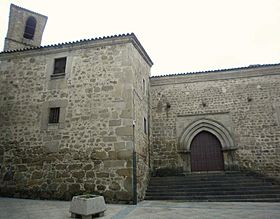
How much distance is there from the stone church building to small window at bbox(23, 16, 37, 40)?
158 inches

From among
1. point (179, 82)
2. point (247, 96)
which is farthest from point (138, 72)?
point (247, 96)

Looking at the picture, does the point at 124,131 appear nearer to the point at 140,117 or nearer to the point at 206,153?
the point at 140,117

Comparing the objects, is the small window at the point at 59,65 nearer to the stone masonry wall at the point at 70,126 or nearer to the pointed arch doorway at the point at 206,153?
the stone masonry wall at the point at 70,126

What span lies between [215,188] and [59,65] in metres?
7.72

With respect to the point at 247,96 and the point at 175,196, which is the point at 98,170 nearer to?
the point at 175,196

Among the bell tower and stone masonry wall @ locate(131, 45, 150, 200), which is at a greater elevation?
the bell tower

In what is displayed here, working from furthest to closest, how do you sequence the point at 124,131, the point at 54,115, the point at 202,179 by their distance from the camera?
the point at 202,179
the point at 54,115
the point at 124,131

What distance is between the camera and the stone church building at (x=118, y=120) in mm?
6977

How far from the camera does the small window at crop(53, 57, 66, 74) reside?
8.44 metres

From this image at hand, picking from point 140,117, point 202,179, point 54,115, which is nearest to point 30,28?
point 54,115

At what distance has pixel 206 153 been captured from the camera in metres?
9.46

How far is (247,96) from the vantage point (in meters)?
9.78

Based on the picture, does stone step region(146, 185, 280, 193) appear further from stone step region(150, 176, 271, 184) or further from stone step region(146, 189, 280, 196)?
stone step region(150, 176, 271, 184)

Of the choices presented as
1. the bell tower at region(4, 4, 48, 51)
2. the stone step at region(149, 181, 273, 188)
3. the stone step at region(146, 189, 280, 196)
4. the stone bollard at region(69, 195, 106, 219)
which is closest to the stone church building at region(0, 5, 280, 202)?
the stone step at region(146, 189, 280, 196)
